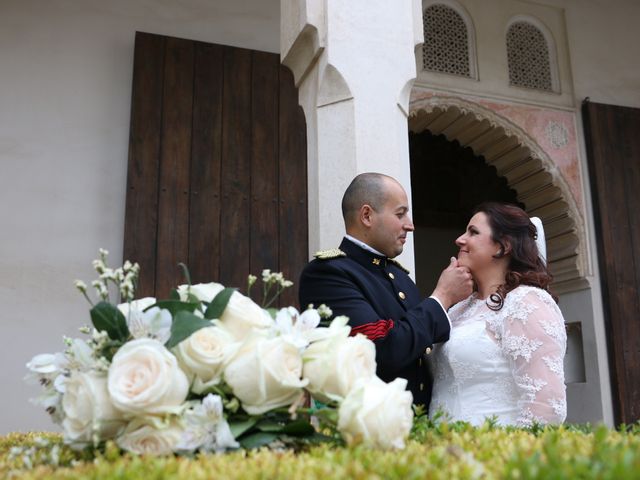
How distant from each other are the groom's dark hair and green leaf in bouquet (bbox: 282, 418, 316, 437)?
1.39 metres

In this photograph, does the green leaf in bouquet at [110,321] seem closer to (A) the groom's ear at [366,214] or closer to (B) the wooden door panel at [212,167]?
(A) the groom's ear at [366,214]

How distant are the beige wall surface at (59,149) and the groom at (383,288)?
8.87 feet

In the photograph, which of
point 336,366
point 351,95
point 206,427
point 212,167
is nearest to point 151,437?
point 206,427

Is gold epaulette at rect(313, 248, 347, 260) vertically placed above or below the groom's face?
below

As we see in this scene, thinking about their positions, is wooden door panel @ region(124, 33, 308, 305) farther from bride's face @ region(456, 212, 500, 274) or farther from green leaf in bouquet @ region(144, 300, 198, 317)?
green leaf in bouquet @ region(144, 300, 198, 317)

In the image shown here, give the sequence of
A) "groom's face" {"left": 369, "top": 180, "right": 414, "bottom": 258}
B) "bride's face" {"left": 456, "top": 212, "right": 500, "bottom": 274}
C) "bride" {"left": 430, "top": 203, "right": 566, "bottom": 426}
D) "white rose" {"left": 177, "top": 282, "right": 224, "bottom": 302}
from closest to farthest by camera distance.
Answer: "white rose" {"left": 177, "top": 282, "right": 224, "bottom": 302}
"bride" {"left": 430, "top": 203, "right": 566, "bottom": 426}
"groom's face" {"left": 369, "top": 180, "right": 414, "bottom": 258}
"bride's face" {"left": 456, "top": 212, "right": 500, "bottom": 274}

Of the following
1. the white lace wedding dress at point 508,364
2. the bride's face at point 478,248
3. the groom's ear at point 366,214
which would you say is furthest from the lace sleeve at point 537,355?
the groom's ear at point 366,214

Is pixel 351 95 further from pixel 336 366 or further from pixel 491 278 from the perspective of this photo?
pixel 336 366

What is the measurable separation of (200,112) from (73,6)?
1.18 meters

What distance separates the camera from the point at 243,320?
46.4 inches

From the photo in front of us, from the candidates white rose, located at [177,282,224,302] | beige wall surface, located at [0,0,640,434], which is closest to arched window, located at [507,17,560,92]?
beige wall surface, located at [0,0,640,434]

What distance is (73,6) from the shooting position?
200 inches

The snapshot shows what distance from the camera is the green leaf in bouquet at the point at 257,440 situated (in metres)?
1.11

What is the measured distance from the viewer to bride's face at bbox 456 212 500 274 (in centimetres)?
261
